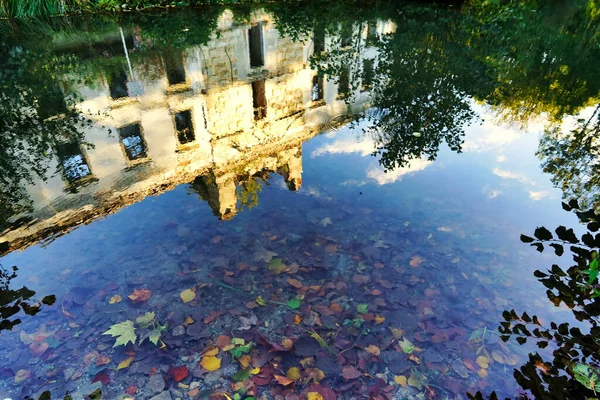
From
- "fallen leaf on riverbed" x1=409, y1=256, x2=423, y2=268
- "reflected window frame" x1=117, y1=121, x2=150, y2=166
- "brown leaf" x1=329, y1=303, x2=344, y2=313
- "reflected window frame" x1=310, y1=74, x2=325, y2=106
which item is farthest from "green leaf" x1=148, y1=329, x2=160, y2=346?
"reflected window frame" x1=310, y1=74, x2=325, y2=106

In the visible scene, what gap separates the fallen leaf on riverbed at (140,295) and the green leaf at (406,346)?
2.81 metres

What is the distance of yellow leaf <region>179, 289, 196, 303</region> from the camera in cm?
383

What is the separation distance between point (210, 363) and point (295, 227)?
2258 millimetres

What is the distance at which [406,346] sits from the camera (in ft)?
11.0

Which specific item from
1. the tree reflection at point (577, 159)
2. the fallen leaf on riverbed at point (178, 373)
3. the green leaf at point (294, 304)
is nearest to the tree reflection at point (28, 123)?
the fallen leaf on riverbed at point (178, 373)

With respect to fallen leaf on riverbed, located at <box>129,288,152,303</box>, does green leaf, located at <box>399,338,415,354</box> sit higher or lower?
lower

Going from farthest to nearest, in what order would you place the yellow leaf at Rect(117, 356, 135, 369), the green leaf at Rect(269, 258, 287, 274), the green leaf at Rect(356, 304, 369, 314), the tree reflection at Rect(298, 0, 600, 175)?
the tree reflection at Rect(298, 0, 600, 175), the green leaf at Rect(269, 258, 287, 274), the green leaf at Rect(356, 304, 369, 314), the yellow leaf at Rect(117, 356, 135, 369)

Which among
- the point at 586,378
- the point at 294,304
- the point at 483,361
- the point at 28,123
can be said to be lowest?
the point at 483,361

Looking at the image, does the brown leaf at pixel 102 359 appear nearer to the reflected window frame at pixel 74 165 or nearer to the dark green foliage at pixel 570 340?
the dark green foliage at pixel 570 340

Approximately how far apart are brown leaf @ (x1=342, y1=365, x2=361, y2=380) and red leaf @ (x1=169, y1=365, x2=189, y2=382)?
1.44 meters

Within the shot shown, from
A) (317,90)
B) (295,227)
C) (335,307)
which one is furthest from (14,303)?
(317,90)

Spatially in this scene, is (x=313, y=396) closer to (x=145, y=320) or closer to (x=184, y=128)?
(x=145, y=320)

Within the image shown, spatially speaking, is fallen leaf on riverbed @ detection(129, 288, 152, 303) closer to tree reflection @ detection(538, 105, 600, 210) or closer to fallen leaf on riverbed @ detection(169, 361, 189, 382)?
fallen leaf on riverbed @ detection(169, 361, 189, 382)

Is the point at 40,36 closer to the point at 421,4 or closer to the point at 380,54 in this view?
the point at 380,54
